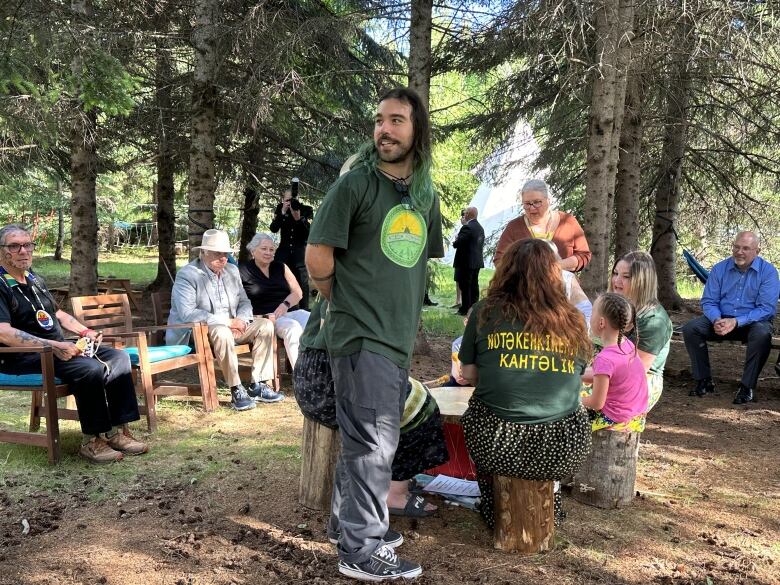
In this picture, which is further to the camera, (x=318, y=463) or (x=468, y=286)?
(x=468, y=286)

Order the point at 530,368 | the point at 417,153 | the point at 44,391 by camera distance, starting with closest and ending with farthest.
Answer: the point at 417,153
the point at 530,368
the point at 44,391

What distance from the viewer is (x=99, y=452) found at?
4.08 m

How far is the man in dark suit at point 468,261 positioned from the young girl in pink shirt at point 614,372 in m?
7.66

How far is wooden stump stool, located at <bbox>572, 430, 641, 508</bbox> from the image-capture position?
11.3 feet

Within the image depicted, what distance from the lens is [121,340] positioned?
4.79 metres

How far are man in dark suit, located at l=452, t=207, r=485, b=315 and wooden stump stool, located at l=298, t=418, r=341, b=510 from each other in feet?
25.8

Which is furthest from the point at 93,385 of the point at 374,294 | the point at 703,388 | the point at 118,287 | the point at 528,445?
the point at 118,287

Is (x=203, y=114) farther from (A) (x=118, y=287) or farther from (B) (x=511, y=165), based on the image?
Answer: (B) (x=511, y=165)

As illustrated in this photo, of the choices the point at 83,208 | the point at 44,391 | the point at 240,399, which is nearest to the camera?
the point at 44,391

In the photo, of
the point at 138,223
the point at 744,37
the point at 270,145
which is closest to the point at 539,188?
the point at 744,37

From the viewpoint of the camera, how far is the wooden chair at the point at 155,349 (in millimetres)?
4941

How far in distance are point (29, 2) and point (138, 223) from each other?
25211 millimetres

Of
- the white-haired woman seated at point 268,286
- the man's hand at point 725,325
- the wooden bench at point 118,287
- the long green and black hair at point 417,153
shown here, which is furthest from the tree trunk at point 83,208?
the man's hand at point 725,325

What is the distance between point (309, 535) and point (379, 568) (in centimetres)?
57
